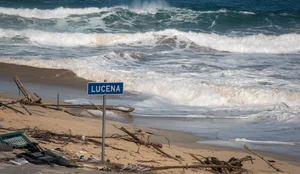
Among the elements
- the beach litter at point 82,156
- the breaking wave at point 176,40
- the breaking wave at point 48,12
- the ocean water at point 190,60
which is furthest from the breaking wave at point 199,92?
the breaking wave at point 48,12

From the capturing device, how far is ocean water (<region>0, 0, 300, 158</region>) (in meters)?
11.4

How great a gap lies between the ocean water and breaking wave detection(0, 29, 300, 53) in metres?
0.05

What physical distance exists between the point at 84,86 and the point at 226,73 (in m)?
4.26

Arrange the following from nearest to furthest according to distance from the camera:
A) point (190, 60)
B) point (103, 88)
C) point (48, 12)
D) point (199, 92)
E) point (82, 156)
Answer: point (103, 88), point (82, 156), point (199, 92), point (190, 60), point (48, 12)

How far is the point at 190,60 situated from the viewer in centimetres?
1934

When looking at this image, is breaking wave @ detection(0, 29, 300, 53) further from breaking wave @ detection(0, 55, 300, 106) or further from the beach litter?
the beach litter

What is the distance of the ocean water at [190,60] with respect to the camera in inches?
447

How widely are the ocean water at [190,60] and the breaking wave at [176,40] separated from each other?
46 mm

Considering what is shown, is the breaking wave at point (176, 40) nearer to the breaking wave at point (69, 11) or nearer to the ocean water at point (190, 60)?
the ocean water at point (190, 60)

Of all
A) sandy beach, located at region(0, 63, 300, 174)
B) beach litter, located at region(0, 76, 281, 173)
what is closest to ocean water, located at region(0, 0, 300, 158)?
sandy beach, located at region(0, 63, 300, 174)

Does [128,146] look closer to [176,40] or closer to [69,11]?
[176,40]

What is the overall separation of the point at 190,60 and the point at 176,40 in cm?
588

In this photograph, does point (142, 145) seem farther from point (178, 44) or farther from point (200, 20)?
point (200, 20)

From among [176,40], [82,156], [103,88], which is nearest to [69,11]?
[176,40]
